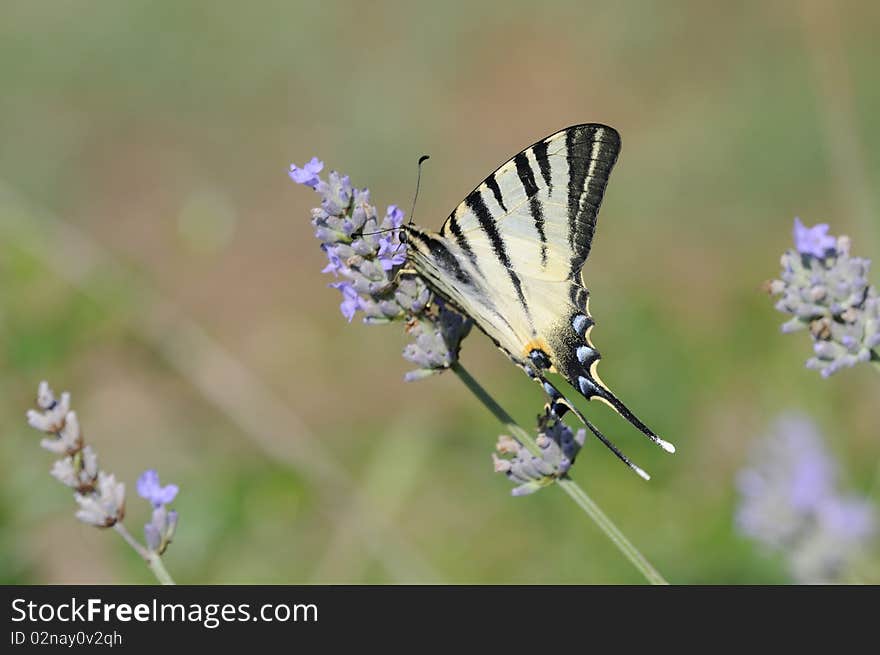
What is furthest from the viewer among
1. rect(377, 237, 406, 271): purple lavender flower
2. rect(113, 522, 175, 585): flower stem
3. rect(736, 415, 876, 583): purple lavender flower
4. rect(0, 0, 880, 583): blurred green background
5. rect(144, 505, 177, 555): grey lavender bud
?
rect(0, 0, 880, 583): blurred green background

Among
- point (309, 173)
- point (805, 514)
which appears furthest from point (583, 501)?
point (805, 514)

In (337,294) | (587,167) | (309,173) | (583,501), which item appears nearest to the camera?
(583,501)

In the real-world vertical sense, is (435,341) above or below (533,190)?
below

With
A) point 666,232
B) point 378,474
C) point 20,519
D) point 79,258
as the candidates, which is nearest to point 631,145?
point 666,232

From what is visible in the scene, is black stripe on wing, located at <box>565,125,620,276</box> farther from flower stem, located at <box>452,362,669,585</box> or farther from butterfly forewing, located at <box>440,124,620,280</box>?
flower stem, located at <box>452,362,669,585</box>

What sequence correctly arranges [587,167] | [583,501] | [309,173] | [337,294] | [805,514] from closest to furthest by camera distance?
1. [583,501]
2. [309,173]
3. [587,167]
4. [805,514]
5. [337,294]

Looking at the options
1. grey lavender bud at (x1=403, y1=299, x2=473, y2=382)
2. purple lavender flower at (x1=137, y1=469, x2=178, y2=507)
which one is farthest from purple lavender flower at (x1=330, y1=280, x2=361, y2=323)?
purple lavender flower at (x1=137, y1=469, x2=178, y2=507)

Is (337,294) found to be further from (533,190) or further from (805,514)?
(533,190)
